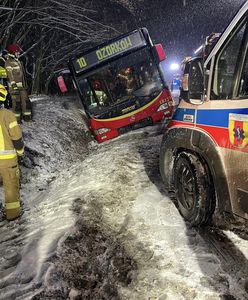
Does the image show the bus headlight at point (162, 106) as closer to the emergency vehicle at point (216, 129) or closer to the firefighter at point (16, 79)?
the firefighter at point (16, 79)

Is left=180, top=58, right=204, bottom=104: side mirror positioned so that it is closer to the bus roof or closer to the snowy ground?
the snowy ground

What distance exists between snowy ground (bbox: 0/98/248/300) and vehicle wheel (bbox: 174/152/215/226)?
0.20 m

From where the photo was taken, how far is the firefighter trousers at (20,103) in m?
10.7

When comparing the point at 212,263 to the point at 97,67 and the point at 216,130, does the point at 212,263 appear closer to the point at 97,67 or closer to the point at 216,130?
the point at 216,130

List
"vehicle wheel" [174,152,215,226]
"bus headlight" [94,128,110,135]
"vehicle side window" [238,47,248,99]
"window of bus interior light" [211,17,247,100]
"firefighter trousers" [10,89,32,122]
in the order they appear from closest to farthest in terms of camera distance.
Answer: "vehicle side window" [238,47,248,99]
"window of bus interior light" [211,17,247,100]
"vehicle wheel" [174,152,215,226]
"firefighter trousers" [10,89,32,122]
"bus headlight" [94,128,110,135]

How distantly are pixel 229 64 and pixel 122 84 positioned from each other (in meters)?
7.75

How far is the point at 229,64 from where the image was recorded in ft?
11.9

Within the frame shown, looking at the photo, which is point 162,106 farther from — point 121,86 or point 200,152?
point 200,152

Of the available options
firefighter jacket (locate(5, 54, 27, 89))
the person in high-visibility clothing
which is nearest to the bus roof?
firefighter jacket (locate(5, 54, 27, 89))

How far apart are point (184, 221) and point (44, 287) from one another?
6.50ft

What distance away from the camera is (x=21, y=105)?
11086 mm

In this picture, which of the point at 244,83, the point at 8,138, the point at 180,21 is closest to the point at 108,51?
the point at 8,138

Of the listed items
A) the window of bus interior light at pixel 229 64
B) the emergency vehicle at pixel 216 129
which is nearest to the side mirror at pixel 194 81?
the emergency vehicle at pixel 216 129

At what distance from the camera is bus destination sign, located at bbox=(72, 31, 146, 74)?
10.8 metres
